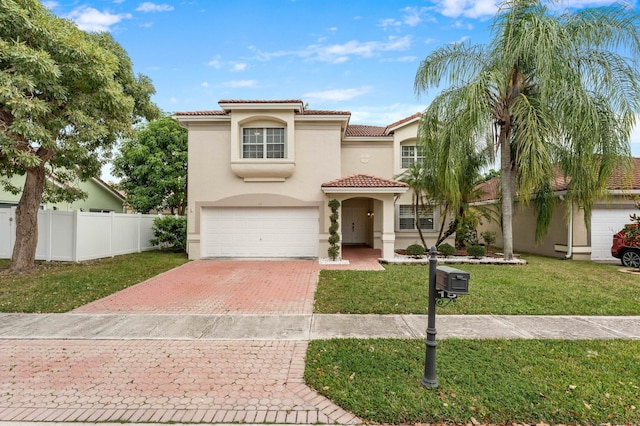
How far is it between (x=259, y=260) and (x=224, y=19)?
9.56 meters

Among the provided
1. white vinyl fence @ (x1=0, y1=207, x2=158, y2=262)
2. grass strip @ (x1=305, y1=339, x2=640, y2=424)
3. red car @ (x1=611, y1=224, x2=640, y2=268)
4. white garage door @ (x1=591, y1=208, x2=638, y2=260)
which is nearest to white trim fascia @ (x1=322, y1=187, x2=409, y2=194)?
grass strip @ (x1=305, y1=339, x2=640, y2=424)

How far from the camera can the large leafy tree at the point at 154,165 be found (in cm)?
2144

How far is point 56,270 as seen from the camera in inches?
402

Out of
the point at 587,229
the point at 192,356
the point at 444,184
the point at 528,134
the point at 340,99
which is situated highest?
the point at 340,99

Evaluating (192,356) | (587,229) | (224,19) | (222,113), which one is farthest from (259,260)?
(587,229)

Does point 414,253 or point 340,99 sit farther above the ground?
point 340,99

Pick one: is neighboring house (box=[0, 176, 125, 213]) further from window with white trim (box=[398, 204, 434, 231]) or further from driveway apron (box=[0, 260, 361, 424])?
window with white trim (box=[398, 204, 434, 231])

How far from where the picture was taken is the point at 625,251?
1168 centimetres

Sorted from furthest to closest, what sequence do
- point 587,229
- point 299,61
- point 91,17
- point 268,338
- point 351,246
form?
point 351,246
point 299,61
point 587,229
point 91,17
point 268,338

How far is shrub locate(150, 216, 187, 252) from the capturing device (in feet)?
51.2

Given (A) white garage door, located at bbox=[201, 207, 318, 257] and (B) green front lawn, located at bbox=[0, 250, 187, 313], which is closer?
(B) green front lawn, located at bbox=[0, 250, 187, 313]

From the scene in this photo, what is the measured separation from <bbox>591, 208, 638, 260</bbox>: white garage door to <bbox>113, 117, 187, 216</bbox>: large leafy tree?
2299 cm

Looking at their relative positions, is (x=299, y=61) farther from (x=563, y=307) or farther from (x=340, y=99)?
(x=563, y=307)

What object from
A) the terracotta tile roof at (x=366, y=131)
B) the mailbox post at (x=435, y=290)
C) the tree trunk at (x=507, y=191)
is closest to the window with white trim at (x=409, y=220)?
the tree trunk at (x=507, y=191)
